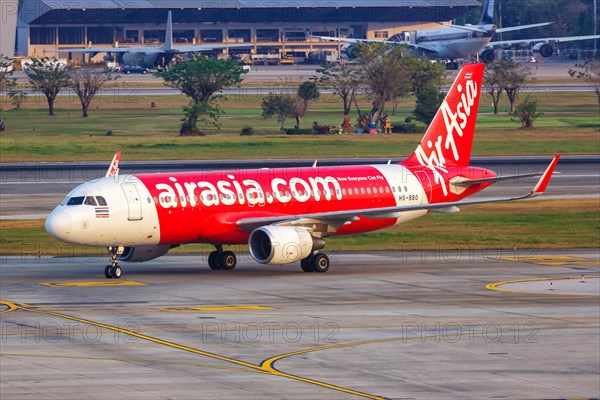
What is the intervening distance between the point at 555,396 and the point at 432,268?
2485 centimetres

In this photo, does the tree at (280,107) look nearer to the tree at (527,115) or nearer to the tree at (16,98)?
the tree at (527,115)

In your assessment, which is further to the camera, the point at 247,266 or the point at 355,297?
the point at 247,266

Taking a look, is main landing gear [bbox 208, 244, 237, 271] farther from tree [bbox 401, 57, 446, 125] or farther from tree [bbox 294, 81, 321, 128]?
tree [bbox 401, 57, 446, 125]

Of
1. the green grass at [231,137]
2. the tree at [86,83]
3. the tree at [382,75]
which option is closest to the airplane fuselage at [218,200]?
the green grass at [231,137]

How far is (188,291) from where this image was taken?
48.4 meters

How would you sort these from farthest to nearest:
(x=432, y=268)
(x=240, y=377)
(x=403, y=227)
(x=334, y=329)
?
1. (x=403, y=227)
2. (x=432, y=268)
3. (x=334, y=329)
4. (x=240, y=377)

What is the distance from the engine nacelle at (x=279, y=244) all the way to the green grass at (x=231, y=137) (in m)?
56.2

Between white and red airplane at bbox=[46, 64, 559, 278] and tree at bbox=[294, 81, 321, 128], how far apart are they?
261 ft

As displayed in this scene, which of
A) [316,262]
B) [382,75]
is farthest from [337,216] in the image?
[382,75]

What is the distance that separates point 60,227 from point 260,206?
30.1ft

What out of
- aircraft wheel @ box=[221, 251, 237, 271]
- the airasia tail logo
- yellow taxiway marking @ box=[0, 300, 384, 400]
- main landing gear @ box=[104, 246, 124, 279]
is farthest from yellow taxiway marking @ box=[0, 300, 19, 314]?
the airasia tail logo

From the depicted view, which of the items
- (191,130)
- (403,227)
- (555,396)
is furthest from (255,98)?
(555,396)

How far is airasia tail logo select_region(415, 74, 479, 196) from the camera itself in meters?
60.0

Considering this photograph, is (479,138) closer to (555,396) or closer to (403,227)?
(403,227)
